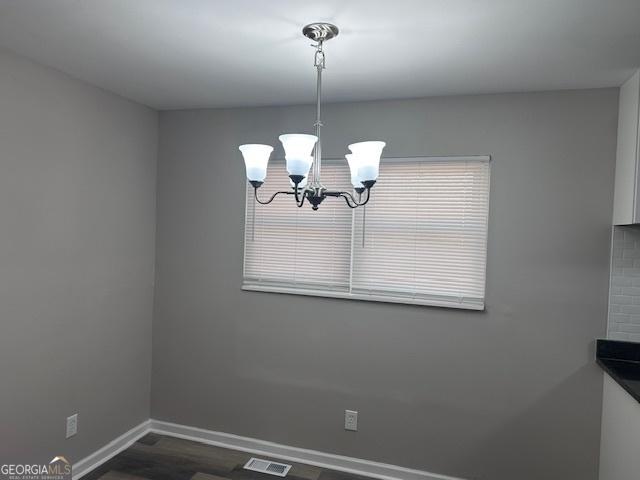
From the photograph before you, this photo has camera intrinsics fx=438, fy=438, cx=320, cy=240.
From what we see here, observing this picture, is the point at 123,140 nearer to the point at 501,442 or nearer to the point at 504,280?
the point at 504,280

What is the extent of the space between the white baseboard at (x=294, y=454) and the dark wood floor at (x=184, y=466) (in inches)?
1.8

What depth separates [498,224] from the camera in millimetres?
2582

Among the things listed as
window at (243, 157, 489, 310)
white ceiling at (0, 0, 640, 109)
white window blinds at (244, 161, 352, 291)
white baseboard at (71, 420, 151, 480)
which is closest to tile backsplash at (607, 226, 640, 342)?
window at (243, 157, 489, 310)

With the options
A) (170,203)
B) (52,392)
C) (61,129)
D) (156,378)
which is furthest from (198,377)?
(61,129)

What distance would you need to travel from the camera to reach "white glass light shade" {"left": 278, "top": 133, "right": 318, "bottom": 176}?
160 centimetres

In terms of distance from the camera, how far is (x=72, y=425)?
104 inches

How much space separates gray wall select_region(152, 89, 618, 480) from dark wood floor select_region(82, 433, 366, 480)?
0.17 metres

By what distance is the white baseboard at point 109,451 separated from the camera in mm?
2709

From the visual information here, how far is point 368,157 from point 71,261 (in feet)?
6.41

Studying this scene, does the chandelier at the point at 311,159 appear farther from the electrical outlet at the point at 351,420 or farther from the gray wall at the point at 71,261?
the electrical outlet at the point at 351,420

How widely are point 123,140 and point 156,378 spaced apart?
69.0 inches

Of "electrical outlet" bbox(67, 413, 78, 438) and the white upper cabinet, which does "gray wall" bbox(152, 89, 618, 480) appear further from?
"electrical outlet" bbox(67, 413, 78, 438)

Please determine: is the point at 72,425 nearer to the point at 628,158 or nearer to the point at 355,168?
the point at 355,168

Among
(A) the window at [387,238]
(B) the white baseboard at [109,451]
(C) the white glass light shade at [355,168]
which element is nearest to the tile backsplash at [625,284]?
(A) the window at [387,238]
